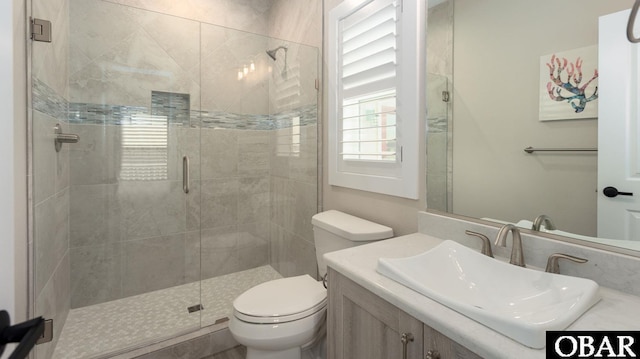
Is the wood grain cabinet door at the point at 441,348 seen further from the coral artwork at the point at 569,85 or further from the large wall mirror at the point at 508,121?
the coral artwork at the point at 569,85

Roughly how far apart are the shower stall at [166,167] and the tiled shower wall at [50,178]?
0.02 m

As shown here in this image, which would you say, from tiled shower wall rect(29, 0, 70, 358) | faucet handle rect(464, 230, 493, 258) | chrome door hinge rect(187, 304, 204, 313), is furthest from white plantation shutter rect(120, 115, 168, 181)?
faucet handle rect(464, 230, 493, 258)

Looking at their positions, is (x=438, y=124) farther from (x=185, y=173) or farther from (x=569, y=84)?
(x=185, y=173)

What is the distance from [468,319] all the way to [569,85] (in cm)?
83

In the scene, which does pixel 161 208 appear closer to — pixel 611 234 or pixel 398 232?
pixel 398 232

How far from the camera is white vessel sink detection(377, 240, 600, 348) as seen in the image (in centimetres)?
63

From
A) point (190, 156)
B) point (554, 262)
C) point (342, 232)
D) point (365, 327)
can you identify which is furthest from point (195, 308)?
point (554, 262)

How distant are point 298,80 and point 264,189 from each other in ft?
3.12

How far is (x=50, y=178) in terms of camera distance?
1507 mm

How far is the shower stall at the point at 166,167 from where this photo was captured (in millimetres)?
1771

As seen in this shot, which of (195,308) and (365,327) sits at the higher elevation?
(365,327)

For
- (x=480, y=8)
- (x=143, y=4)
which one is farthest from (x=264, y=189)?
(x=480, y=8)

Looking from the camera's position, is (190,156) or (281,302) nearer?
(281,302)

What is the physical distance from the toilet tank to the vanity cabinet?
1.27 ft
